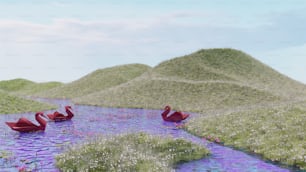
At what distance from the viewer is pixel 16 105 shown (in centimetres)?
4478

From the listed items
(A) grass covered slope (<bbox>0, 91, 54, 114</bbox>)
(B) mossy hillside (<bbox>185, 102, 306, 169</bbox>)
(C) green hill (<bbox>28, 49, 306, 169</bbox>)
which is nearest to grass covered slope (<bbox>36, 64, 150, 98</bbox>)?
(C) green hill (<bbox>28, 49, 306, 169</bbox>)

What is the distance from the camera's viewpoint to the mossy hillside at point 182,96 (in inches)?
1975

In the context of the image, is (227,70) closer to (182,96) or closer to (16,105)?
(182,96)

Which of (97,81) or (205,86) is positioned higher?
(97,81)

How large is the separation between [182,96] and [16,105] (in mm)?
23494

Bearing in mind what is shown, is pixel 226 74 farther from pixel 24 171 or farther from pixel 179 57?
pixel 24 171

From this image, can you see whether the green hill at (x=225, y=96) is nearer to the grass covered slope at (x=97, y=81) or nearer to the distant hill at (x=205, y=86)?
the distant hill at (x=205, y=86)

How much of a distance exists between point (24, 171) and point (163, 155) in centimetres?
706

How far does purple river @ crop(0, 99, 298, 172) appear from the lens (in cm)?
1784

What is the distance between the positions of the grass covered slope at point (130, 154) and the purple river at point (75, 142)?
704 millimetres

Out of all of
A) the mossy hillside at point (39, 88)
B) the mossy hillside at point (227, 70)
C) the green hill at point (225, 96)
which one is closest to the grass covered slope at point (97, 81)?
the green hill at point (225, 96)

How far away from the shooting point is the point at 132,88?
200ft

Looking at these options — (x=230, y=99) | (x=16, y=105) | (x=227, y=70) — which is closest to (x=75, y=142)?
(x=16, y=105)

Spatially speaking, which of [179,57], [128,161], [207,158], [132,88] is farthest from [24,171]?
[179,57]
